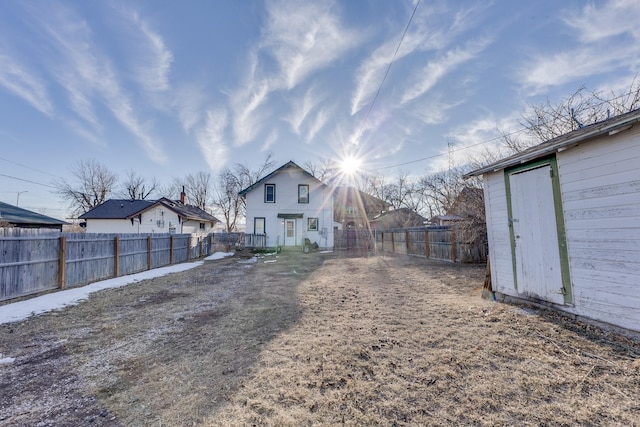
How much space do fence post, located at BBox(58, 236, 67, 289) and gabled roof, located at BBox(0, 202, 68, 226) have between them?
57.6 feet

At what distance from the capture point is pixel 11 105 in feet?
47.1

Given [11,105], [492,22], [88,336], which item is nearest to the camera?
[88,336]

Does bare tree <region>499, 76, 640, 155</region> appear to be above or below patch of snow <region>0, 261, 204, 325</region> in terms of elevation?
above

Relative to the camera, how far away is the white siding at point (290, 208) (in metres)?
18.8

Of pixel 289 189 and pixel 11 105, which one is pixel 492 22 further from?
pixel 11 105

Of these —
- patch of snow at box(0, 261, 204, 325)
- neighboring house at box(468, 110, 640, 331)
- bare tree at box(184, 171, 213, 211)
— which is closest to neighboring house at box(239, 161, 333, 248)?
patch of snow at box(0, 261, 204, 325)

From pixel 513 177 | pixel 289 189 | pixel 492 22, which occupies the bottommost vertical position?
pixel 513 177

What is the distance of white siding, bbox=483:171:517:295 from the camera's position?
5027 mm

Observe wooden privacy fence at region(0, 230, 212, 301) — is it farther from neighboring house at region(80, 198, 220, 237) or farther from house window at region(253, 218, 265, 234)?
neighboring house at region(80, 198, 220, 237)

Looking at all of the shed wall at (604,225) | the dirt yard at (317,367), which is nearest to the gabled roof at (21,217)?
the dirt yard at (317,367)

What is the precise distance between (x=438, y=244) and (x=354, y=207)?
23.5m

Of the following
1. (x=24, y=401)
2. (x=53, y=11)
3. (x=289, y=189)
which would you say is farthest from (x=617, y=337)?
(x=289, y=189)

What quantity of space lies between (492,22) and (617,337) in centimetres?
775

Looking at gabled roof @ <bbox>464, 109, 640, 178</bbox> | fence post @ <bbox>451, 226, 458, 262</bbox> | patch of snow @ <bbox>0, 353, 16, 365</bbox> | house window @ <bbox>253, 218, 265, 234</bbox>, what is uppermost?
gabled roof @ <bbox>464, 109, 640, 178</bbox>
